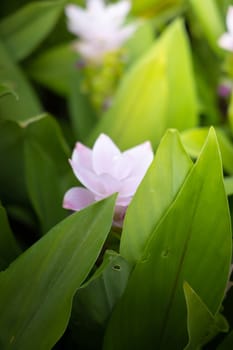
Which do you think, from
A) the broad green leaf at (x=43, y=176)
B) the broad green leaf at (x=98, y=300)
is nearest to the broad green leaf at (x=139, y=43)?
the broad green leaf at (x=43, y=176)

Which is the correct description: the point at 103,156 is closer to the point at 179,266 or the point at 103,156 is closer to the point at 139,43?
the point at 179,266

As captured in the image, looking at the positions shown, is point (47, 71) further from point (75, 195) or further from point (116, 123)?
point (75, 195)

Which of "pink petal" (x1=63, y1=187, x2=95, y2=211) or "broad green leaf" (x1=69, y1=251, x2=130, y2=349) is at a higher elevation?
"pink petal" (x1=63, y1=187, x2=95, y2=211)

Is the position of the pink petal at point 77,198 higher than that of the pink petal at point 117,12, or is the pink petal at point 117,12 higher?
the pink petal at point 117,12

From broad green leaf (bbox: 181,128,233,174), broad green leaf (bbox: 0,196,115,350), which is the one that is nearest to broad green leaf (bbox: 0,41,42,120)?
broad green leaf (bbox: 181,128,233,174)

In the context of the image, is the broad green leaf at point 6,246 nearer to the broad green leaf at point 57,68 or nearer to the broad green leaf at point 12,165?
the broad green leaf at point 12,165

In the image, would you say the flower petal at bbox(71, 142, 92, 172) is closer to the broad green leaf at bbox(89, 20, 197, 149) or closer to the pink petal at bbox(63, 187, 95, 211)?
the pink petal at bbox(63, 187, 95, 211)

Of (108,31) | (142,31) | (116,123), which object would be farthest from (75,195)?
(142,31)
